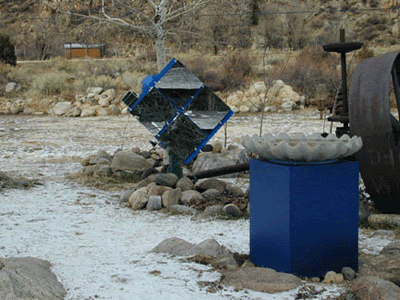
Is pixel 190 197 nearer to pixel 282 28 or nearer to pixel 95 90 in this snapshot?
pixel 95 90

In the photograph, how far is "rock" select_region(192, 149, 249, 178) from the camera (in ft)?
26.6

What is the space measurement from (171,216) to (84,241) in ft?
4.42

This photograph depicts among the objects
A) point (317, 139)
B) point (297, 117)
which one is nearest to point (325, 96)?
point (297, 117)

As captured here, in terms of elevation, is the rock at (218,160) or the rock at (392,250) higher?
the rock at (218,160)

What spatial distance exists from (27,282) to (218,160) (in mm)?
5241

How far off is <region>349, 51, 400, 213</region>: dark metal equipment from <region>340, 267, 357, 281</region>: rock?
1464mm

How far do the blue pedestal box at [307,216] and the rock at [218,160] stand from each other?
4.32m

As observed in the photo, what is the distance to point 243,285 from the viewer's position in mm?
3346

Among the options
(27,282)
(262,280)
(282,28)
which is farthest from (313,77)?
(282,28)

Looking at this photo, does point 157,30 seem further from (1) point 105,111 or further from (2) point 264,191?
(1) point 105,111

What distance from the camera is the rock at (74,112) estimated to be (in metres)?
18.8

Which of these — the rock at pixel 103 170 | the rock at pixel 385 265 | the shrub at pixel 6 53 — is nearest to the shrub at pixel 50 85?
the shrub at pixel 6 53

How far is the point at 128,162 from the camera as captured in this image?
26.2ft

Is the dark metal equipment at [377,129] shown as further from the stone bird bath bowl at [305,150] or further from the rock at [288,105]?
the rock at [288,105]
